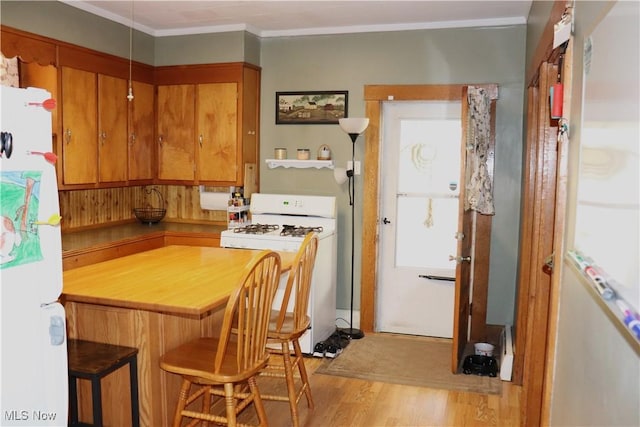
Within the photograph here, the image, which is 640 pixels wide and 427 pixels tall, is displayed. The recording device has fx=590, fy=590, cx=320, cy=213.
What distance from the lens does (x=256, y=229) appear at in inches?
170

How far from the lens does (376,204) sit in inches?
182

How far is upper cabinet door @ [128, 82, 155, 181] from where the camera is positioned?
472 cm

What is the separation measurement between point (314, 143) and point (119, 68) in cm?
161

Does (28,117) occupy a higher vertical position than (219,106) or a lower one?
lower

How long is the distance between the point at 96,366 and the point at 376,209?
→ 2.71 meters

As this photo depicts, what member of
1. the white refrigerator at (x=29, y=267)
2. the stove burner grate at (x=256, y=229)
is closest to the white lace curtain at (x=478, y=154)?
the stove burner grate at (x=256, y=229)

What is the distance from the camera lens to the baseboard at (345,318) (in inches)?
188

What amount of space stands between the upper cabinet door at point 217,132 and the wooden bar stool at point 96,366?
2.36 meters

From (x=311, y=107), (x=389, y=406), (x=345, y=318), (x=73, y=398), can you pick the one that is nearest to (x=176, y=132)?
(x=311, y=107)

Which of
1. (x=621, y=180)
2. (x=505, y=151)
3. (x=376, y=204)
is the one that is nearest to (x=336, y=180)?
(x=376, y=204)

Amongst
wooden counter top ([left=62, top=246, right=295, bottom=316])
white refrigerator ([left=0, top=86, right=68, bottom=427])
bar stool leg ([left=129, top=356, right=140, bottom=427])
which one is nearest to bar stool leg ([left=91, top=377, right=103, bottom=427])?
bar stool leg ([left=129, top=356, right=140, bottom=427])

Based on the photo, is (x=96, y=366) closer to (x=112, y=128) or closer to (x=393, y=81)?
(x=112, y=128)

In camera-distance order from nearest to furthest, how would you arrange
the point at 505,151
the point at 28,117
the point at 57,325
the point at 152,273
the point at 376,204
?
1. the point at 28,117
2. the point at 57,325
3. the point at 152,273
4. the point at 505,151
5. the point at 376,204

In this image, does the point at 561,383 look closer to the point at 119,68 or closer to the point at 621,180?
the point at 621,180
